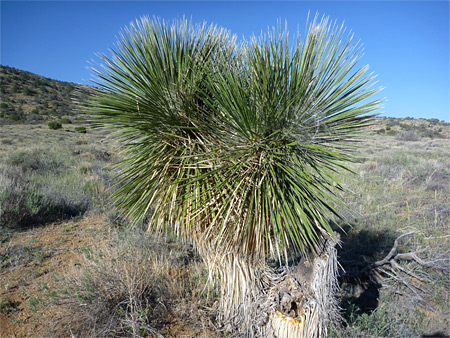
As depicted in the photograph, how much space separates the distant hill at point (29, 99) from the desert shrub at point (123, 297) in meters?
27.5

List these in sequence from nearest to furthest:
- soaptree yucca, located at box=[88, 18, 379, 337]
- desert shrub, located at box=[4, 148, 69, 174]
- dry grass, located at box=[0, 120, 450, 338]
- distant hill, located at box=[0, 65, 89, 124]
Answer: soaptree yucca, located at box=[88, 18, 379, 337], dry grass, located at box=[0, 120, 450, 338], desert shrub, located at box=[4, 148, 69, 174], distant hill, located at box=[0, 65, 89, 124]

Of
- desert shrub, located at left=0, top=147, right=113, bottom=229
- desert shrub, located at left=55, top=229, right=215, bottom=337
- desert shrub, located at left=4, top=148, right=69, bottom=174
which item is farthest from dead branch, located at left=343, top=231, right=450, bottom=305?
desert shrub, located at left=4, top=148, right=69, bottom=174

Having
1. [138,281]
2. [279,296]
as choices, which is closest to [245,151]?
[279,296]

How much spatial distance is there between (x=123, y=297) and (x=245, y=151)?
2210 mm

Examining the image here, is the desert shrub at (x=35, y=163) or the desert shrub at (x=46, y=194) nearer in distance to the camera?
the desert shrub at (x=46, y=194)

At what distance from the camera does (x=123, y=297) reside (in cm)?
316

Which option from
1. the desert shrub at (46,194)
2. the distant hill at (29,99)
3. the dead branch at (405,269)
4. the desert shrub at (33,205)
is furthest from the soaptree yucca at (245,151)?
the distant hill at (29,99)

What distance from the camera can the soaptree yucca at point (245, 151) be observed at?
88.3 inches

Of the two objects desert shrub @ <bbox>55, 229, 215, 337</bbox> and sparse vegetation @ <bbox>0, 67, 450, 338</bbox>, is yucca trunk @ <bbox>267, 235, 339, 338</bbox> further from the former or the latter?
desert shrub @ <bbox>55, 229, 215, 337</bbox>

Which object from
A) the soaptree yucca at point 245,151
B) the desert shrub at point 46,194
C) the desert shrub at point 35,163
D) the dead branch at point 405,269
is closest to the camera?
the soaptree yucca at point 245,151

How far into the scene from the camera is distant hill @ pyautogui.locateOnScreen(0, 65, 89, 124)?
27812mm

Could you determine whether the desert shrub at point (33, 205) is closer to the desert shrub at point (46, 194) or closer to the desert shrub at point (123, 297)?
the desert shrub at point (46, 194)

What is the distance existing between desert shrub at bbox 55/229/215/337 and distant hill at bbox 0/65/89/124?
90.3 ft

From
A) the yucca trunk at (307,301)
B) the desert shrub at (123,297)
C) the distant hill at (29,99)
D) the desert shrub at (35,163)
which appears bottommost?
the desert shrub at (123,297)
